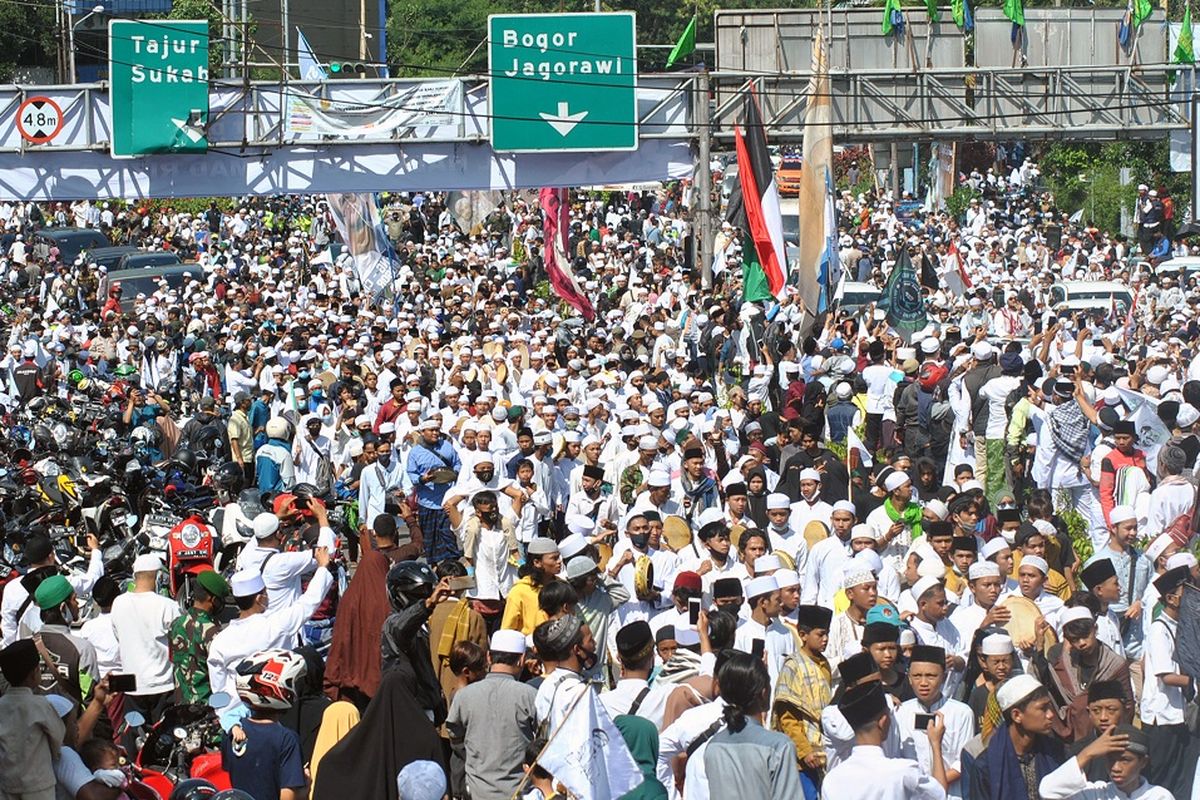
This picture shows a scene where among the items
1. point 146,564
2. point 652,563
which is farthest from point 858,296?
point 146,564

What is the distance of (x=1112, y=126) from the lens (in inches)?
1179

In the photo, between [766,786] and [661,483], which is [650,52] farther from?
[766,786]

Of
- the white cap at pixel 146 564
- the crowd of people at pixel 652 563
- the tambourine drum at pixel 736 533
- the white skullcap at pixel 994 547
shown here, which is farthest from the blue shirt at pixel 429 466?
the white skullcap at pixel 994 547

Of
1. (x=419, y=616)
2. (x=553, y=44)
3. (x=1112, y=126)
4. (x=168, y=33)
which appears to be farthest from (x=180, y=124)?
(x=419, y=616)

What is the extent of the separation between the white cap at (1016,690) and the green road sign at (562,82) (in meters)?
19.5

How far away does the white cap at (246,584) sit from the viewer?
31.3 ft

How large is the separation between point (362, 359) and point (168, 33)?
6.44 metres

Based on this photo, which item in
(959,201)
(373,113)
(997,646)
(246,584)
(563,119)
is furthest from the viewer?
(959,201)

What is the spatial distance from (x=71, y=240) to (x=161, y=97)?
16.8 metres

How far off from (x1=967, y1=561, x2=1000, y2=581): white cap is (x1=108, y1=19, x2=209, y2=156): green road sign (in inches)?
744

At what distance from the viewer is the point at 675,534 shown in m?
11.2

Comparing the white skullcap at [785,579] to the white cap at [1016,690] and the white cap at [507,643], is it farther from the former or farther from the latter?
the white cap at [1016,690]

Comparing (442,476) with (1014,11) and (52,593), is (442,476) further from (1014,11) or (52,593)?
(1014,11)

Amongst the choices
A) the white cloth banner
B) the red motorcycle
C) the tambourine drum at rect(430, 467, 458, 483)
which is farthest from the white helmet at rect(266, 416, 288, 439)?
the white cloth banner
